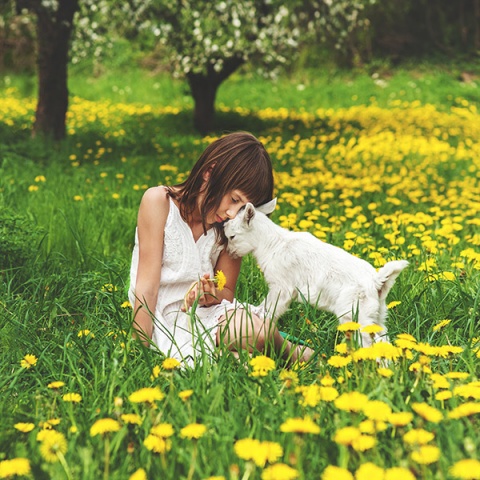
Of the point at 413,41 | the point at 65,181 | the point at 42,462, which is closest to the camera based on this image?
the point at 42,462

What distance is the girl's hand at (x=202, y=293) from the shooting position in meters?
2.76

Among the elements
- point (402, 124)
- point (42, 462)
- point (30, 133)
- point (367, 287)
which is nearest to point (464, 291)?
point (367, 287)

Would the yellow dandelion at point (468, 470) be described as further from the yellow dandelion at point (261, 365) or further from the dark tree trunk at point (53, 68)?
the dark tree trunk at point (53, 68)

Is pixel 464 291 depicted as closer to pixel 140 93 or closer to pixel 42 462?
pixel 42 462

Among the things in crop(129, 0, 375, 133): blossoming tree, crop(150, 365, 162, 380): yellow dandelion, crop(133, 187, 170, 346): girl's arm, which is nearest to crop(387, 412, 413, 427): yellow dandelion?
crop(150, 365, 162, 380): yellow dandelion

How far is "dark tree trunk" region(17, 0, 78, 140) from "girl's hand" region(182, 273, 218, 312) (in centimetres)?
546

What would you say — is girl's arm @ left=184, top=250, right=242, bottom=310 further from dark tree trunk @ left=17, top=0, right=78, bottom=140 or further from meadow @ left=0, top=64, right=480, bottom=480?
dark tree trunk @ left=17, top=0, right=78, bottom=140

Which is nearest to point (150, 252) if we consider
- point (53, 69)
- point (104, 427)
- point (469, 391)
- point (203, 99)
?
point (104, 427)

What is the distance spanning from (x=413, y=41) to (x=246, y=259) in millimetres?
15419

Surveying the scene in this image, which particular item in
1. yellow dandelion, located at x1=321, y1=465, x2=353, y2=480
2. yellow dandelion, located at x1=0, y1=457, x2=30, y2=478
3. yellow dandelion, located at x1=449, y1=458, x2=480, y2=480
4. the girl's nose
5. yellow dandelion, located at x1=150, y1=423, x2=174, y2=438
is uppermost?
the girl's nose

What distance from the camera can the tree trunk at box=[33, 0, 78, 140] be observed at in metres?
7.60

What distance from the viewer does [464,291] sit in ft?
10.6

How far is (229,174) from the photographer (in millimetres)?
2891

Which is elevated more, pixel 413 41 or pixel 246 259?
pixel 413 41
